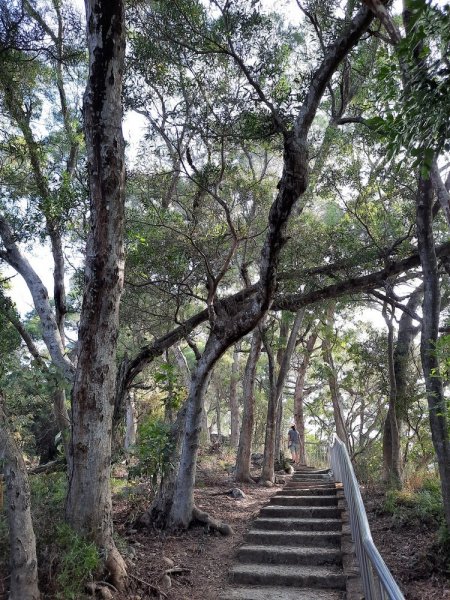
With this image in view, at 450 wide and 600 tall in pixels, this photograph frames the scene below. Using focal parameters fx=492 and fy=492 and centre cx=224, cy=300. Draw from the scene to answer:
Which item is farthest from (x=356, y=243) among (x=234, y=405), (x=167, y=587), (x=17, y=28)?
(x=234, y=405)

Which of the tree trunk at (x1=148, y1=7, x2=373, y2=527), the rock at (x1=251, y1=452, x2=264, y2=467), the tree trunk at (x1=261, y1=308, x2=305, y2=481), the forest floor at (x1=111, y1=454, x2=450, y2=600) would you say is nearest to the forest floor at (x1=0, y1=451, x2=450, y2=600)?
the forest floor at (x1=111, y1=454, x2=450, y2=600)

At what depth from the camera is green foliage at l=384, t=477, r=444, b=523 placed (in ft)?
26.4

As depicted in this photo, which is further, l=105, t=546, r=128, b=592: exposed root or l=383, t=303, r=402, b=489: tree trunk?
l=383, t=303, r=402, b=489: tree trunk

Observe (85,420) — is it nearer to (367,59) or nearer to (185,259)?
(185,259)

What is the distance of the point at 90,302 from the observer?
18.1 ft

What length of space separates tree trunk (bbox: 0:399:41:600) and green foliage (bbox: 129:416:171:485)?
3.29m

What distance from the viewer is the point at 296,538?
23.7 ft

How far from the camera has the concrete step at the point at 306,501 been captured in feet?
29.6

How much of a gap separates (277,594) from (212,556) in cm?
150

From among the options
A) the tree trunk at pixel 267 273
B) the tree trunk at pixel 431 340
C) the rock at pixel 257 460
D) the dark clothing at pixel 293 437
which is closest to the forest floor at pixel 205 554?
the tree trunk at pixel 267 273

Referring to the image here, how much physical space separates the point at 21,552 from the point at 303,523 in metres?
4.85

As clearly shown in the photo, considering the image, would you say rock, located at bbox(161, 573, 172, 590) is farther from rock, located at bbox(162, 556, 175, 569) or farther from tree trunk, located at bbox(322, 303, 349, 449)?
tree trunk, located at bbox(322, 303, 349, 449)

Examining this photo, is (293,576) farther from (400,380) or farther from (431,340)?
(400,380)

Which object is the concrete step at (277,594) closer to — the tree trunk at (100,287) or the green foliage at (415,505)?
the tree trunk at (100,287)
